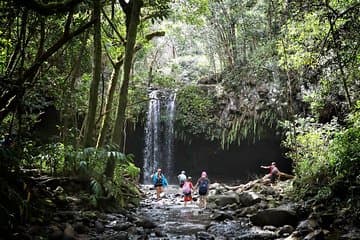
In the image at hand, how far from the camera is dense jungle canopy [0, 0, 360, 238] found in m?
6.77

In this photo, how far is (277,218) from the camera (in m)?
8.66

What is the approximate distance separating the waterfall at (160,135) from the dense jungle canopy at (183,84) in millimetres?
532

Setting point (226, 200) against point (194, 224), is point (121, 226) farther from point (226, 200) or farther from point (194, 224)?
point (226, 200)

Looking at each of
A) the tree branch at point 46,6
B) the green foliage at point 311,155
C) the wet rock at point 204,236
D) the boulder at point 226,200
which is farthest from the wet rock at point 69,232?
the boulder at point 226,200

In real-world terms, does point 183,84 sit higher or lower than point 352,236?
higher

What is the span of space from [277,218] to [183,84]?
17315 mm

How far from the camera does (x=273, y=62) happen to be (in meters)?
20.2

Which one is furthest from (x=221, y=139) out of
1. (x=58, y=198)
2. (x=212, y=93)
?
(x=58, y=198)

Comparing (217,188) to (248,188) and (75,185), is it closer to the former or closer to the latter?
(248,188)

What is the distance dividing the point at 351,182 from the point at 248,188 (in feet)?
28.4

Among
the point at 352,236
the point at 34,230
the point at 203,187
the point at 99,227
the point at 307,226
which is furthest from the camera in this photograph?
the point at 203,187

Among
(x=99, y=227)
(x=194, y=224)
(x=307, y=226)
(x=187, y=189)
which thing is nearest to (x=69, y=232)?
(x=99, y=227)

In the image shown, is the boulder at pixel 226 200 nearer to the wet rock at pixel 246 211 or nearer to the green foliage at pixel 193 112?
the wet rock at pixel 246 211

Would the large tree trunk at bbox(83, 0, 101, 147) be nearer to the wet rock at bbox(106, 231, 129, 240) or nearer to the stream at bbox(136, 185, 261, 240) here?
the stream at bbox(136, 185, 261, 240)
